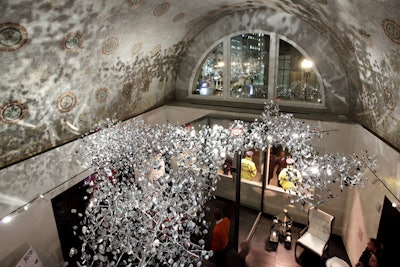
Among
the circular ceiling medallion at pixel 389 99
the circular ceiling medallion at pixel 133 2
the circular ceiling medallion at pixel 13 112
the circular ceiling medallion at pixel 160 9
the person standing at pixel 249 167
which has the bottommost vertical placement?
the person standing at pixel 249 167

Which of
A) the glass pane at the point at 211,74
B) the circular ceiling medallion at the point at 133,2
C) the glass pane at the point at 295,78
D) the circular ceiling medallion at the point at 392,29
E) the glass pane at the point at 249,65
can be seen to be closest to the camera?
the circular ceiling medallion at the point at 392,29

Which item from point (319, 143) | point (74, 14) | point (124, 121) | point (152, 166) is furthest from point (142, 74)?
point (319, 143)

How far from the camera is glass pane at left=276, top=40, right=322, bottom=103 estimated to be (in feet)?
24.4

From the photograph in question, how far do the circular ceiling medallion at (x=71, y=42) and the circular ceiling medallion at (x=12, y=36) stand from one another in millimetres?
687

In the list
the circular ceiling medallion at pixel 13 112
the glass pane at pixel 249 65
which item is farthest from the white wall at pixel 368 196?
the circular ceiling medallion at pixel 13 112

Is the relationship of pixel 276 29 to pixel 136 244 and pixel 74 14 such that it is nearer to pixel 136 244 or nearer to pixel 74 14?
pixel 74 14

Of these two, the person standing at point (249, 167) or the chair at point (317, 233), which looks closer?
the chair at point (317, 233)

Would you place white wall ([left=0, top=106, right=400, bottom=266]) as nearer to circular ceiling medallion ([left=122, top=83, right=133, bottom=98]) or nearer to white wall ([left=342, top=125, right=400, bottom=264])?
white wall ([left=342, top=125, right=400, bottom=264])

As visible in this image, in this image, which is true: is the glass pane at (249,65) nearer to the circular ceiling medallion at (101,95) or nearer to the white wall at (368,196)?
the white wall at (368,196)

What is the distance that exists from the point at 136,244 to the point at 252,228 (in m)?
4.52

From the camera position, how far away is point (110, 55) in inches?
227

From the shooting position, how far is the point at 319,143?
675 cm

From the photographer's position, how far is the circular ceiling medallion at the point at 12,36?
360cm

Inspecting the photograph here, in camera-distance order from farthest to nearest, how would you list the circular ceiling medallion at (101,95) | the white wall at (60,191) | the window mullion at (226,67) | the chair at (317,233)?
1. the window mullion at (226,67)
2. the circular ceiling medallion at (101,95)
3. the chair at (317,233)
4. the white wall at (60,191)
